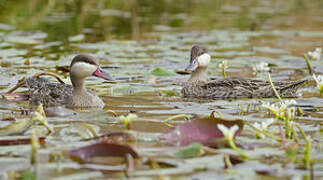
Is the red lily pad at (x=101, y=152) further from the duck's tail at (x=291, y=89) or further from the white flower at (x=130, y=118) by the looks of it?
the duck's tail at (x=291, y=89)

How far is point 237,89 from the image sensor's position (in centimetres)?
956

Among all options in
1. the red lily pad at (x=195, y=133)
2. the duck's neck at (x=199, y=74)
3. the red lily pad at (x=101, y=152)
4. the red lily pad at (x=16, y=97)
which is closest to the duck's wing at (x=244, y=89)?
the duck's neck at (x=199, y=74)

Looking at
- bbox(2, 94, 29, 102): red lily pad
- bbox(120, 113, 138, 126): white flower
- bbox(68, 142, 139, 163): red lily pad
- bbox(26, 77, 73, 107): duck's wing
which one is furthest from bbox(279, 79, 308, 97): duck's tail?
bbox(68, 142, 139, 163): red lily pad

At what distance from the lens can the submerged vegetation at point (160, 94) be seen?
507 cm

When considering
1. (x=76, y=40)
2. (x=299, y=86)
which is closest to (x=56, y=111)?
(x=299, y=86)

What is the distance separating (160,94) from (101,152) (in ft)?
13.6

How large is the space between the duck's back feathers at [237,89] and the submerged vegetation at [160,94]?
0.27 m

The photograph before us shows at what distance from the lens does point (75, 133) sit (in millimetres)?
6137

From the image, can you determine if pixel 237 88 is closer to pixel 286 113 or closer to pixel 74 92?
pixel 74 92

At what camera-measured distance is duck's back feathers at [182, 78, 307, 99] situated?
9.40 metres

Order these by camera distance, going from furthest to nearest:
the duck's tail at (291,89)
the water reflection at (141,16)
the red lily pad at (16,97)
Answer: the water reflection at (141,16)
the duck's tail at (291,89)
the red lily pad at (16,97)

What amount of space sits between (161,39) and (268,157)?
9.69m

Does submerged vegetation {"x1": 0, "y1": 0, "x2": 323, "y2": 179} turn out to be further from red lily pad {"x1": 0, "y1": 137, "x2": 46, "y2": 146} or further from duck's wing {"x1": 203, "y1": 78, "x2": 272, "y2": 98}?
duck's wing {"x1": 203, "y1": 78, "x2": 272, "y2": 98}

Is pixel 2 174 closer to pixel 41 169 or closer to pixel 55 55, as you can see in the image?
pixel 41 169
